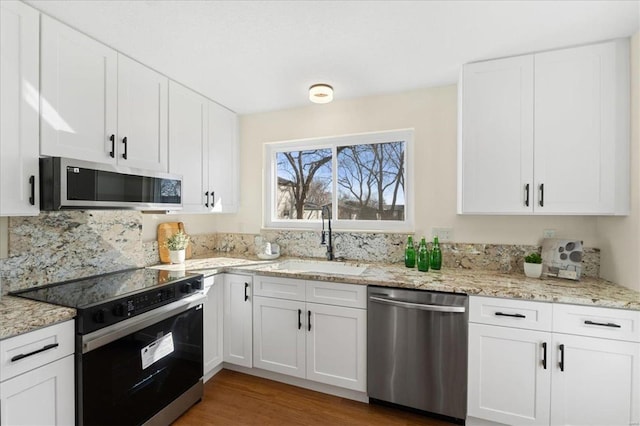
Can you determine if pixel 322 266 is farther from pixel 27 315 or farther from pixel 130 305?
pixel 27 315

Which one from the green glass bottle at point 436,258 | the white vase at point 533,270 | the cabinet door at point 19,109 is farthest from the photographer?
the green glass bottle at point 436,258

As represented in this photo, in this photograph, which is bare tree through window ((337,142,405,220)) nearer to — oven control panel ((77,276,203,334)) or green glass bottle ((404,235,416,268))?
green glass bottle ((404,235,416,268))

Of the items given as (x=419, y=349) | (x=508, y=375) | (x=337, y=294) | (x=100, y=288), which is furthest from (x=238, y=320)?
(x=508, y=375)

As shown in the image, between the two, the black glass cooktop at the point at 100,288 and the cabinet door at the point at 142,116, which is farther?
the cabinet door at the point at 142,116

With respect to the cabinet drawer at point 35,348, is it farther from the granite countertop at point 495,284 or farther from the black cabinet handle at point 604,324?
the black cabinet handle at point 604,324

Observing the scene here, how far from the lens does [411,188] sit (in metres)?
2.70

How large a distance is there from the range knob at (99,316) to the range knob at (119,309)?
0.05m

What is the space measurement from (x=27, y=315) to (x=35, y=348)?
0.17 meters

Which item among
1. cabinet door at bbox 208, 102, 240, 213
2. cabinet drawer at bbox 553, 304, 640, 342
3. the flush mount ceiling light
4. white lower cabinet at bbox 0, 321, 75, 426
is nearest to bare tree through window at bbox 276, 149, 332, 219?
cabinet door at bbox 208, 102, 240, 213

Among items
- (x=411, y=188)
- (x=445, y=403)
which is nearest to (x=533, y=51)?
(x=411, y=188)

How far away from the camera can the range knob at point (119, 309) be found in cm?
158

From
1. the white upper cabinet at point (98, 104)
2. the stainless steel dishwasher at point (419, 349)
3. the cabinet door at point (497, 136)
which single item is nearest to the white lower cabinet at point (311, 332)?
the stainless steel dishwasher at point (419, 349)

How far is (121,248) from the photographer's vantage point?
7.53 feet

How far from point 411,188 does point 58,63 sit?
98.4 inches
